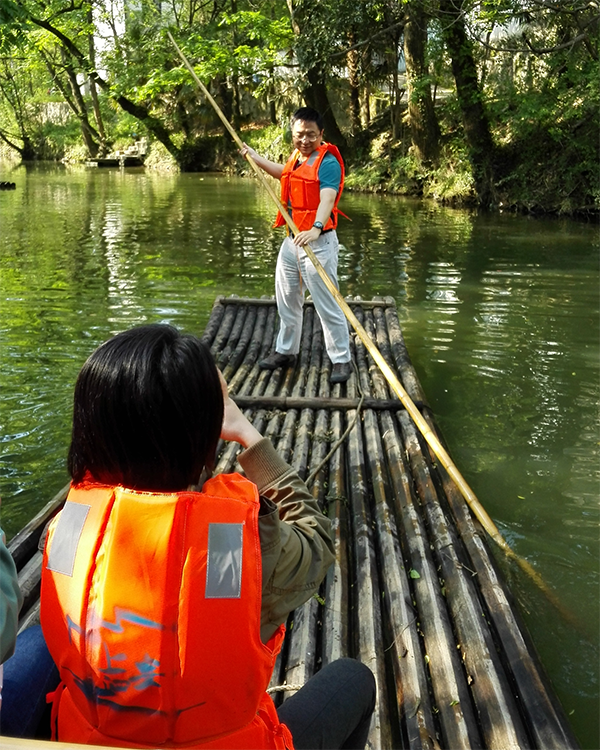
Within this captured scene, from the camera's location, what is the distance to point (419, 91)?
54.0ft

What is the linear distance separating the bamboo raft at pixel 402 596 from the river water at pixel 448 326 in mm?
433

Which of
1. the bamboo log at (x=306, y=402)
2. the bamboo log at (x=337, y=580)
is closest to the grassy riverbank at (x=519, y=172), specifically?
the bamboo log at (x=306, y=402)

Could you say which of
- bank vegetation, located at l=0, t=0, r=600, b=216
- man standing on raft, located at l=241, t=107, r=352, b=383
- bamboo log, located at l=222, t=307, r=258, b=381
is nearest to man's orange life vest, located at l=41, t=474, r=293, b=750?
man standing on raft, located at l=241, t=107, r=352, b=383

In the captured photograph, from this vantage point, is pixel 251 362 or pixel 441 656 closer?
pixel 441 656

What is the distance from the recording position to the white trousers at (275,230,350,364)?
15.9 ft

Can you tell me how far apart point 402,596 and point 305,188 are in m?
3.08

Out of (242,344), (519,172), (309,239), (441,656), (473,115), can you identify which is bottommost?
(441,656)

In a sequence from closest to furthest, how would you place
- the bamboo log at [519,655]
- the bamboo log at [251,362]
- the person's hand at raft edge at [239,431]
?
1. the person's hand at raft edge at [239,431]
2. the bamboo log at [519,655]
3. the bamboo log at [251,362]

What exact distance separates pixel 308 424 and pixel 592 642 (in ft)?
6.00

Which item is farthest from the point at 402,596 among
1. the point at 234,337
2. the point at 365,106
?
the point at 365,106

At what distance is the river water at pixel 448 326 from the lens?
352 centimetres

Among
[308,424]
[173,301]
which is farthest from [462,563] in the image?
[173,301]

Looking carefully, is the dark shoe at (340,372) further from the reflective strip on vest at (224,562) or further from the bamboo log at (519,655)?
the reflective strip on vest at (224,562)

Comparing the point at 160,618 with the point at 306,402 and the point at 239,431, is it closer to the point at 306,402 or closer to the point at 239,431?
the point at 239,431
